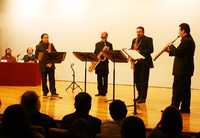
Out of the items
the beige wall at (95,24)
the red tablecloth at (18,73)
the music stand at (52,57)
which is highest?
the beige wall at (95,24)

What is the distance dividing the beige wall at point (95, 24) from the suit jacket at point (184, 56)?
187 inches

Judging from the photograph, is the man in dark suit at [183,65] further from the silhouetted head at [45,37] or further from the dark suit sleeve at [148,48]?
the silhouetted head at [45,37]

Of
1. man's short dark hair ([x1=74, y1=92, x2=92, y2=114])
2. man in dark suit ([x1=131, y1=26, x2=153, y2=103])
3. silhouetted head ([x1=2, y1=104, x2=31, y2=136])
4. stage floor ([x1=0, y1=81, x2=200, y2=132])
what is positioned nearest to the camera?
silhouetted head ([x1=2, y1=104, x2=31, y2=136])

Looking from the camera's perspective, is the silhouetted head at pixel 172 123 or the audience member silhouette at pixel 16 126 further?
the silhouetted head at pixel 172 123

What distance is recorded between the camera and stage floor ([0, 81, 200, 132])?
7367mm

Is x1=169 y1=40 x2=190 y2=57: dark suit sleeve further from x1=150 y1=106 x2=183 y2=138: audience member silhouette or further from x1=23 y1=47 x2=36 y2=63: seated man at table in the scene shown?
x1=23 y1=47 x2=36 y2=63: seated man at table

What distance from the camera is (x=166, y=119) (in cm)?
360

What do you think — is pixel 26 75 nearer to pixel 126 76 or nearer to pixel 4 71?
pixel 4 71

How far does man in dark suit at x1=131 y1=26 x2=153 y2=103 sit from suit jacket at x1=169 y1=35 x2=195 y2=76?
1450 millimetres

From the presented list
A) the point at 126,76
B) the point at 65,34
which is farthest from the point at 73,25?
the point at 126,76

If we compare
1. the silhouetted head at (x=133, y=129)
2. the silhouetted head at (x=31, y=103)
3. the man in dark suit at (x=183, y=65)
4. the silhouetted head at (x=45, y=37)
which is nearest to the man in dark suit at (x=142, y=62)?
the man in dark suit at (x=183, y=65)

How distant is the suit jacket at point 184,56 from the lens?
300 inches

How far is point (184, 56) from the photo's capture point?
7.74 m

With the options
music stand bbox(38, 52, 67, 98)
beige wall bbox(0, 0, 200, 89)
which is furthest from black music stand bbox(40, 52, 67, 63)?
beige wall bbox(0, 0, 200, 89)
